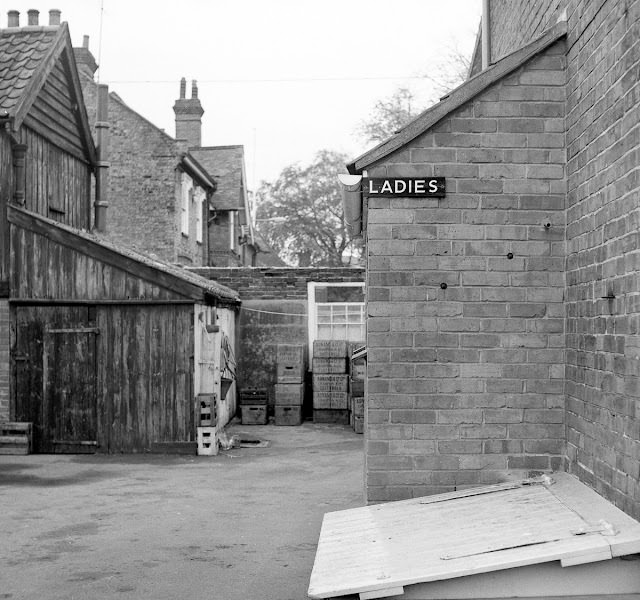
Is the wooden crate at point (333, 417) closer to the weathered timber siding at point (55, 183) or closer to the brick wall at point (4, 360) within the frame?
the weathered timber siding at point (55, 183)

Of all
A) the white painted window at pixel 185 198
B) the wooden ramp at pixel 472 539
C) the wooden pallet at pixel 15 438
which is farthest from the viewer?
the white painted window at pixel 185 198

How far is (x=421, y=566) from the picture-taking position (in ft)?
16.6

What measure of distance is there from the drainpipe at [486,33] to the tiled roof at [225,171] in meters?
21.2

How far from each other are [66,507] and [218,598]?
4665 mm

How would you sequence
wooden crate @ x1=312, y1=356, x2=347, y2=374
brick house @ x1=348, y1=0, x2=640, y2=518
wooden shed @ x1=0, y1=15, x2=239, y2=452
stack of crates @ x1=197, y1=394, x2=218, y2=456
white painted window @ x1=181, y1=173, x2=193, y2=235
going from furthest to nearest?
white painted window @ x1=181, y1=173, x2=193, y2=235, wooden crate @ x1=312, y1=356, x2=347, y2=374, wooden shed @ x1=0, y1=15, x2=239, y2=452, stack of crates @ x1=197, y1=394, x2=218, y2=456, brick house @ x1=348, y1=0, x2=640, y2=518

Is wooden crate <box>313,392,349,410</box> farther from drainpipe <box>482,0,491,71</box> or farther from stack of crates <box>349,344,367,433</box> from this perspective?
drainpipe <box>482,0,491,71</box>

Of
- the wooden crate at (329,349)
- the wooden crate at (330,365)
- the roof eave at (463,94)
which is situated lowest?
the wooden crate at (330,365)

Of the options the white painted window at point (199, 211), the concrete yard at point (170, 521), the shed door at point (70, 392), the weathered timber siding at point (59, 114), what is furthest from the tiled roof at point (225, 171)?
the concrete yard at point (170, 521)

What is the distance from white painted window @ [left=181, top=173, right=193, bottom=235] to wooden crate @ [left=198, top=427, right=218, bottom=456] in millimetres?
12604

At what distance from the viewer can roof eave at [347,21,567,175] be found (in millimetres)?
6707

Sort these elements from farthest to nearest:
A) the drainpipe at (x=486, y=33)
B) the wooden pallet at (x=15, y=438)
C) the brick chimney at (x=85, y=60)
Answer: the brick chimney at (x=85, y=60) → the wooden pallet at (x=15, y=438) → the drainpipe at (x=486, y=33)

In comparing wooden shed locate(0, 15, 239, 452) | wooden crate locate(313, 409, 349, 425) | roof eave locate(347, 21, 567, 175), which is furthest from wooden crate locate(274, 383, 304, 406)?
roof eave locate(347, 21, 567, 175)

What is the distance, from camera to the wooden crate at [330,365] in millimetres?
20969

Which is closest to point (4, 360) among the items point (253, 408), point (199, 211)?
point (253, 408)
